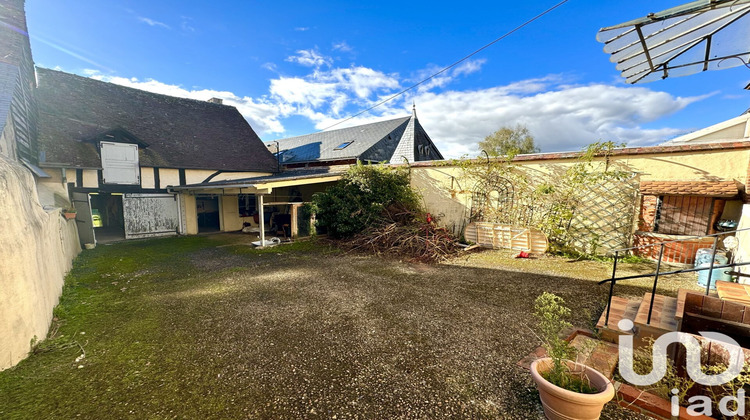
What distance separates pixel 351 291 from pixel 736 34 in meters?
5.71

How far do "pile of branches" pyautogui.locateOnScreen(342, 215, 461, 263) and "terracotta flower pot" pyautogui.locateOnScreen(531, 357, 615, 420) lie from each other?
199 inches

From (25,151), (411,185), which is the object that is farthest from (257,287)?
(25,151)

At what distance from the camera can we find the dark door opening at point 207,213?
13.2 m

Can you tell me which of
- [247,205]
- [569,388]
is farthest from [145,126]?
[569,388]

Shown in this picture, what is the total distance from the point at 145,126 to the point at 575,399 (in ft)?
50.8

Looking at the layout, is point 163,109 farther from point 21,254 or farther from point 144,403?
point 144,403

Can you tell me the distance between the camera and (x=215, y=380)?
2.48 meters

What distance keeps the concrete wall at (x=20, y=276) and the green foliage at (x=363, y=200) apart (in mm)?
6307

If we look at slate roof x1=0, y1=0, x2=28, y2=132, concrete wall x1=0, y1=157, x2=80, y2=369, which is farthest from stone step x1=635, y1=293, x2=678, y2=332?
slate roof x1=0, y1=0, x2=28, y2=132

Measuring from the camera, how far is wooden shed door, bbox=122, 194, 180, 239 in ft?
33.3

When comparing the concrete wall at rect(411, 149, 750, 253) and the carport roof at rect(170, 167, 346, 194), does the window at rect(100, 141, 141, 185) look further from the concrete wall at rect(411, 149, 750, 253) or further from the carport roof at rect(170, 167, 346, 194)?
the concrete wall at rect(411, 149, 750, 253)

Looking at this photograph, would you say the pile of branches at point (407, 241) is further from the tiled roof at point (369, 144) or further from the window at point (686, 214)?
the tiled roof at point (369, 144)

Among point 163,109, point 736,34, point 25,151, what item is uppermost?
point 163,109

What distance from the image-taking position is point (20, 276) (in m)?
2.70
